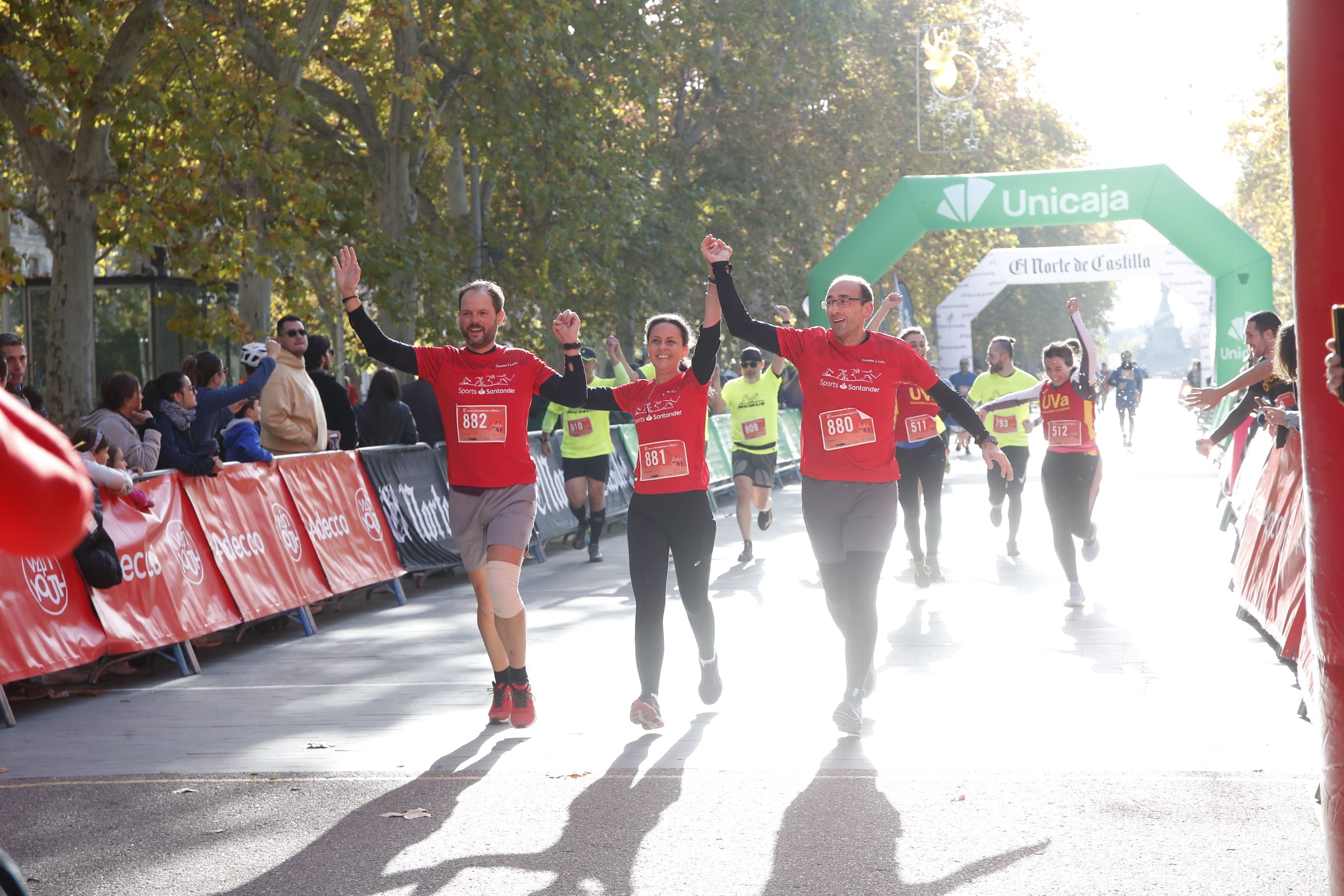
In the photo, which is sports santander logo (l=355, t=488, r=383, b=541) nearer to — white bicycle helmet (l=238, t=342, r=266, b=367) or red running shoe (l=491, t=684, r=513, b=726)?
white bicycle helmet (l=238, t=342, r=266, b=367)

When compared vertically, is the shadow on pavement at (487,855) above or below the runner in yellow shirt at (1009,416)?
below

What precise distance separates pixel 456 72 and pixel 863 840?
18.2 metres

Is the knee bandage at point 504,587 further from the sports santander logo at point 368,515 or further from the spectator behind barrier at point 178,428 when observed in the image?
the sports santander logo at point 368,515

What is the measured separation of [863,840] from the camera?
16.0 ft

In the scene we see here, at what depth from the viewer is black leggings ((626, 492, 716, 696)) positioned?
675cm

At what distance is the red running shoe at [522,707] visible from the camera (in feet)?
22.5

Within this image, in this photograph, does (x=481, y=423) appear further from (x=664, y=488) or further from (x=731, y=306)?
(x=731, y=306)

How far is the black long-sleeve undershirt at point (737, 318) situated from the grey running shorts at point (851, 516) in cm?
66

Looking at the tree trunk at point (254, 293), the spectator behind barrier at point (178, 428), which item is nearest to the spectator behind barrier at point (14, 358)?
the spectator behind barrier at point (178, 428)

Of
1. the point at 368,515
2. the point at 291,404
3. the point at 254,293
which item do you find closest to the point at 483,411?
the point at 291,404

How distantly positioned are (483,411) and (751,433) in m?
6.86

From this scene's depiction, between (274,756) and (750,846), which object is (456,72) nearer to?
(274,756)

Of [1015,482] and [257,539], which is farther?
[1015,482]

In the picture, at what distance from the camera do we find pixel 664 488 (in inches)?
266
